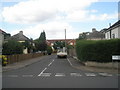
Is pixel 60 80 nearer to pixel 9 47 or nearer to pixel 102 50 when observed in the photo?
pixel 102 50

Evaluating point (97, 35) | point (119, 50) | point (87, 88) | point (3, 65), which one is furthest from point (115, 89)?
point (97, 35)

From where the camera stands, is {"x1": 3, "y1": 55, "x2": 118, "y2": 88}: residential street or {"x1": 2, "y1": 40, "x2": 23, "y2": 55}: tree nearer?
{"x1": 3, "y1": 55, "x2": 118, "y2": 88}: residential street

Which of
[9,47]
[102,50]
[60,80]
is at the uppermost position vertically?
[9,47]

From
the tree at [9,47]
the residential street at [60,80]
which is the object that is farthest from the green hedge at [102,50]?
the tree at [9,47]

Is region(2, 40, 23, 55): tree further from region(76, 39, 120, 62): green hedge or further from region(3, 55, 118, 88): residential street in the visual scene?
region(3, 55, 118, 88): residential street

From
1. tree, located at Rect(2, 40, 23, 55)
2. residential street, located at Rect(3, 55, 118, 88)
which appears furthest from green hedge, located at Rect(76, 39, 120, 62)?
tree, located at Rect(2, 40, 23, 55)

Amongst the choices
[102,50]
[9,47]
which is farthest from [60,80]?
[9,47]

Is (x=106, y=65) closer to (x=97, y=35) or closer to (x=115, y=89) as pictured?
(x=115, y=89)

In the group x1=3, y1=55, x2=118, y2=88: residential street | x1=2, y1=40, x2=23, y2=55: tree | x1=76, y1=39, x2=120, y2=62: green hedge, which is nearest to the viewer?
x1=3, y1=55, x2=118, y2=88: residential street

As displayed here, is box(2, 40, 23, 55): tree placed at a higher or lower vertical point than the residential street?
higher

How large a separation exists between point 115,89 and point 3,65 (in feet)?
53.1

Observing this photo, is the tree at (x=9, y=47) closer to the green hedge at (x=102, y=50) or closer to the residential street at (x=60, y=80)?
the green hedge at (x=102, y=50)

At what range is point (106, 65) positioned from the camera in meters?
20.8

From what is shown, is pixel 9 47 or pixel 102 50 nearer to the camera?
pixel 102 50
